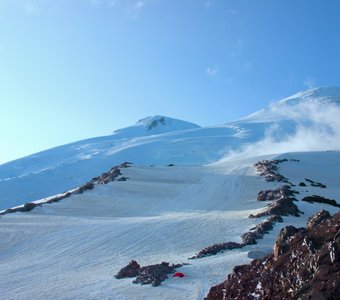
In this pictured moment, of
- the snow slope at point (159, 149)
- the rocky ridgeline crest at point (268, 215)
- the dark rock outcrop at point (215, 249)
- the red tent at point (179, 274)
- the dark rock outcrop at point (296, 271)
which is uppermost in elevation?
the snow slope at point (159, 149)

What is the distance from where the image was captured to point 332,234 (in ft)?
26.1

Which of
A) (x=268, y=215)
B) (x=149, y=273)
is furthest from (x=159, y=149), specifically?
(x=149, y=273)

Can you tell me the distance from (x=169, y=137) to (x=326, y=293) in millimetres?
126306

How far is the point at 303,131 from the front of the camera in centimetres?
12369

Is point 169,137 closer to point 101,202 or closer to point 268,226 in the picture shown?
point 101,202

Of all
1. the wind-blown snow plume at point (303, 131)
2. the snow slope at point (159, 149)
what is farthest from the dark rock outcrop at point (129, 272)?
the wind-blown snow plume at point (303, 131)

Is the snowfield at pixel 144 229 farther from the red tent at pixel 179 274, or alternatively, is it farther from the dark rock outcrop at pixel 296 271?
the dark rock outcrop at pixel 296 271

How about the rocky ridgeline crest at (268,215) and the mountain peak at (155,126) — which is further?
the mountain peak at (155,126)

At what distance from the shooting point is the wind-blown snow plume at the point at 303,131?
96812mm

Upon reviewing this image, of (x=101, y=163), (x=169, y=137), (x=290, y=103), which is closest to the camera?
(x=101, y=163)

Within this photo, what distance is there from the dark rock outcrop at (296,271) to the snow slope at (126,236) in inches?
62.7

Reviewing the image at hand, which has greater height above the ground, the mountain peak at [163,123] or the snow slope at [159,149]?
the mountain peak at [163,123]

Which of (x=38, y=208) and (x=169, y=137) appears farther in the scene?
(x=169, y=137)

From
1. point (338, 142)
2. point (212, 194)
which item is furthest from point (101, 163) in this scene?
point (212, 194)
